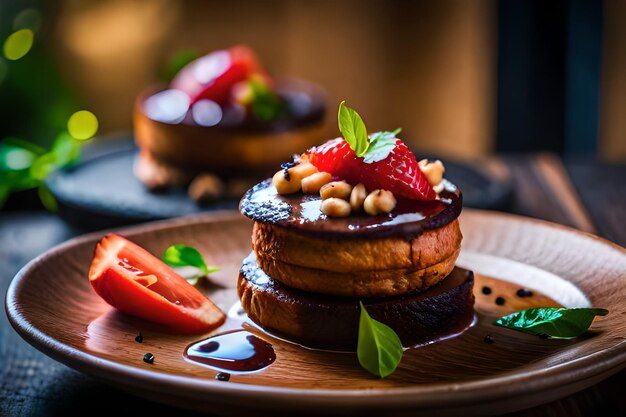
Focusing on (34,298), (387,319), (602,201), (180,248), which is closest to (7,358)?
(34,298)

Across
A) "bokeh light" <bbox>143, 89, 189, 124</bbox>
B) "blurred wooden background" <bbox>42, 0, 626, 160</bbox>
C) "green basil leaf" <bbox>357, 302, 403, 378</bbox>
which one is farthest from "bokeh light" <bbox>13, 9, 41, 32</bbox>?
"green basil leaf" <bbox>357, 302, 403, 378</bbox>

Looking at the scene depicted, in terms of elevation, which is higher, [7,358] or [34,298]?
[34,298]

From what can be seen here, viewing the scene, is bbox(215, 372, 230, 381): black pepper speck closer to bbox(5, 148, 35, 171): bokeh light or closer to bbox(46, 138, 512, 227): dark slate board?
bbox(46, 138, 512, 227): dark slate board

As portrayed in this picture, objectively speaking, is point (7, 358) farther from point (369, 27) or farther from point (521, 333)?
point (369, 27)

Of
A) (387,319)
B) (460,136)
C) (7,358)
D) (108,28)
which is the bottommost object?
(460,136)

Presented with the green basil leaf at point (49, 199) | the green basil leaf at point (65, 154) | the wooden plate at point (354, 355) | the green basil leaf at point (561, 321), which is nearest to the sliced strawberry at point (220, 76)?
the green basil leaf at point (65, 154)

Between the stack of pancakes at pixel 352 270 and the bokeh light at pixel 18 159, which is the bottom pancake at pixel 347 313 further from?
the bokeh light at pixel 18 159

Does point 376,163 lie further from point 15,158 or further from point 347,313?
point 15,158
